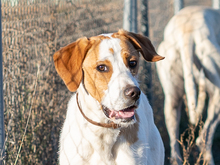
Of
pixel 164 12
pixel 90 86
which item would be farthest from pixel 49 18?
pixel 164 12

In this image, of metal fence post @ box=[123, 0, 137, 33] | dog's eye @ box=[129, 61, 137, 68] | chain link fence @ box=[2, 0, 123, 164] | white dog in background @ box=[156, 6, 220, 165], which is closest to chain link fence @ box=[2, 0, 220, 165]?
chain link fence @ box=[2, 0, 123, 164]

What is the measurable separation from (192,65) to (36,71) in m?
1.81

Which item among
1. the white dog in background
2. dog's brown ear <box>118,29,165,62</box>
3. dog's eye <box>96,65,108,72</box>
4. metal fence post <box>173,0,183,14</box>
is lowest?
the white dog in background

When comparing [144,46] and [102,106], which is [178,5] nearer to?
[144,46]

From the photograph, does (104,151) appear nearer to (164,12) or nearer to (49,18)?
(49,18)

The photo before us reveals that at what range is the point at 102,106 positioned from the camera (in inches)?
77.9

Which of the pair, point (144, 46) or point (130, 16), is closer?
point (144, 46)

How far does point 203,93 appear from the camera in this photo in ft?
12.3

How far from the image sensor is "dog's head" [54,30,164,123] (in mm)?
1853

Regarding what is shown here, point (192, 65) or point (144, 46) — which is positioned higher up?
point (144, 46)

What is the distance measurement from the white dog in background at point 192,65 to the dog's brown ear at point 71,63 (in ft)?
5.78

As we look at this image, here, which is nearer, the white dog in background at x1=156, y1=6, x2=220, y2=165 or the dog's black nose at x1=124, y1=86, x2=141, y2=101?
the dog's black nose at x1=124, y1=86, x2=141, y2=101

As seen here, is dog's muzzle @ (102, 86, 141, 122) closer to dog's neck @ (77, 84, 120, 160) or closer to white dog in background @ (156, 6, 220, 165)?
dog's neck @ (77, 84, 120, 160)

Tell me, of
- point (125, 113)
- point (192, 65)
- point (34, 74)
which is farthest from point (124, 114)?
point (192, 65)
